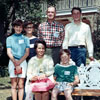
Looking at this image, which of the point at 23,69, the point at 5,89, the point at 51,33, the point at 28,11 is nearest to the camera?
the point at 23,69

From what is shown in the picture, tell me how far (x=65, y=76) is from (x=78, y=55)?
2.25 feet

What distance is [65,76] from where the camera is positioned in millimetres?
5203

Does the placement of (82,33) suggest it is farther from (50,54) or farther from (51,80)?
(51,80)

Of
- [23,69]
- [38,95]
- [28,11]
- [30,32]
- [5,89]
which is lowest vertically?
[5,89]

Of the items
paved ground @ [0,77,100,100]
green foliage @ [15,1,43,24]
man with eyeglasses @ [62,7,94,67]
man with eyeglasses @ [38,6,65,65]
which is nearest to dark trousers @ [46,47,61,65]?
man with eyeglasses @ [38,6,65,65]

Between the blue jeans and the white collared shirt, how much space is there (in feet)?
0.40

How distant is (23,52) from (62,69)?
81 cm

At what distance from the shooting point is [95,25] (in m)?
23.3

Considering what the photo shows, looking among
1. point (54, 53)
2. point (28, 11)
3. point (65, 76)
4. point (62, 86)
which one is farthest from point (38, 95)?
point (28, 11)

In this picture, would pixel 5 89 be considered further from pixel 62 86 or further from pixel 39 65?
pixel 62 86

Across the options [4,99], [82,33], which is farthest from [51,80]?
[4,99]

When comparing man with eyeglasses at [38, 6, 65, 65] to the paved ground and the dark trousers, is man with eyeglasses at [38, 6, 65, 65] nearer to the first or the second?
the dark trousers

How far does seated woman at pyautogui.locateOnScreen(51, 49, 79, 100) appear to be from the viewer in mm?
5098

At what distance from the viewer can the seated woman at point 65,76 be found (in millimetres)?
5098
